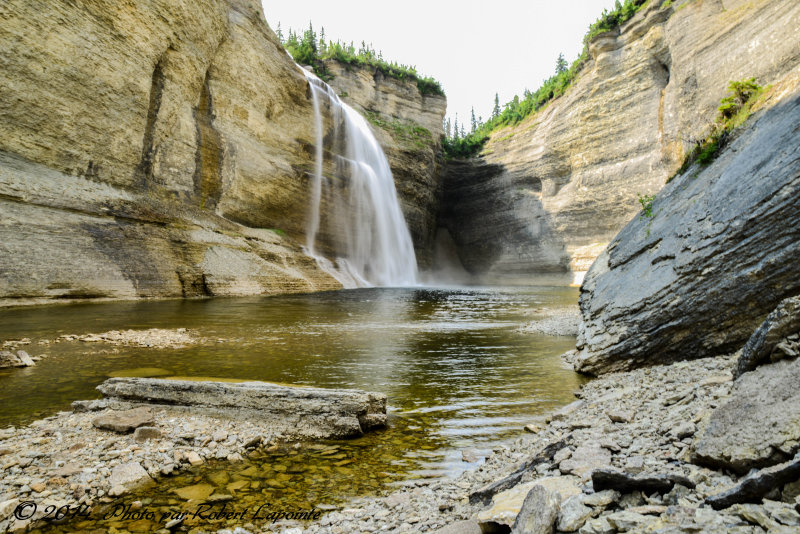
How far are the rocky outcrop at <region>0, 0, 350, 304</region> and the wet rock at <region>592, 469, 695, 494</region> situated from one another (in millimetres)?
17211

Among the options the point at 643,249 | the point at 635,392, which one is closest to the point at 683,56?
the point at 643,249

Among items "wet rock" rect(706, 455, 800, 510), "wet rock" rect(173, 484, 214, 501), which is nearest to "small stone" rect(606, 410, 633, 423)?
"wet rock" rect(706, 455, 800, 510)

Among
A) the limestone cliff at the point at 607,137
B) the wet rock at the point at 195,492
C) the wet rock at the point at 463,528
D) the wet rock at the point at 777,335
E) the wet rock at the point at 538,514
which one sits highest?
the limestone cliff at the point at 607,137

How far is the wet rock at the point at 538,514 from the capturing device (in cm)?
179

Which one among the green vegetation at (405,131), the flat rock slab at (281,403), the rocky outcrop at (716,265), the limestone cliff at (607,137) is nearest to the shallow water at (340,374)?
the flat rock slab at (281,403)

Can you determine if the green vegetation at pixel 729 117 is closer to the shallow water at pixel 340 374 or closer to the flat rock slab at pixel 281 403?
the shallow water at pixel 340 374

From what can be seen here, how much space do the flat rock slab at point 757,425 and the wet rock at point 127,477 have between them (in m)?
Result: 3.68

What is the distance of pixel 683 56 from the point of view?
2722 cm

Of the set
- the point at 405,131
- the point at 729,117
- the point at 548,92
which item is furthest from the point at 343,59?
the point at 729,117

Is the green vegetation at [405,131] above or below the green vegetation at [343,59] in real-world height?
below

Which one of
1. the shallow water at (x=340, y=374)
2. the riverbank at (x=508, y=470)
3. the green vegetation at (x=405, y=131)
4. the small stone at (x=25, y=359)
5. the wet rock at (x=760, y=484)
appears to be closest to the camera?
the wet rock at (x=760, y=484)

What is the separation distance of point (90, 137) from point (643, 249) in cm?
2051

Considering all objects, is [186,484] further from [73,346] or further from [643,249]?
[643,249]

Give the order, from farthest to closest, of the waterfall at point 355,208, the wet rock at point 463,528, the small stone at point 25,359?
the waterfall at point 355,208 < the small stone at point 25,359 < the wet rock at point 463,528
